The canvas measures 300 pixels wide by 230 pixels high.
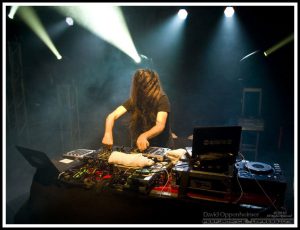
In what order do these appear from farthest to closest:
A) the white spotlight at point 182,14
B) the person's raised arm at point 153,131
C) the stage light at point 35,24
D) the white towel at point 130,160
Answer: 1. the white spotlight at point 182,14
2. the stage light at point 35,24
3. the person's raised arm at point 153,131
4. the white towel at point 130,160

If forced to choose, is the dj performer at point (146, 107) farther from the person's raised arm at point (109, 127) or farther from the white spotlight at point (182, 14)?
the white spotlight at point (182, 14)

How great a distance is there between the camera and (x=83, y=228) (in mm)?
1890

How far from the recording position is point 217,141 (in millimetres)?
1909

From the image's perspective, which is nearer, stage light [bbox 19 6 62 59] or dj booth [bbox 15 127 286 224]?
dj booth [bbox 15 127 286 224]

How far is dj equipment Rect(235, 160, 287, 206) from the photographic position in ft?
5.76

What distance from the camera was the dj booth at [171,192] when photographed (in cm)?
177

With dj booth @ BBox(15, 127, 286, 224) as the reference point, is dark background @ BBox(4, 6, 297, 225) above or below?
above

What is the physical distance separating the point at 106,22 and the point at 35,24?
6.88ft

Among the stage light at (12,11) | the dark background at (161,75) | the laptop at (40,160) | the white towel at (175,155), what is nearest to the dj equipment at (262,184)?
the white towel at (175,155)

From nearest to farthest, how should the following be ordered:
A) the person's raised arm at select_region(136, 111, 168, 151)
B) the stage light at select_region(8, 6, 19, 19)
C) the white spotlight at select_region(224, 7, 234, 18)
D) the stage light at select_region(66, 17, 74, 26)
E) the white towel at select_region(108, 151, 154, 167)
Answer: the white towel at select_region(108, 151, 154, 167)
the person's raised arm at select_region(136, 111, 168, 151)
the stage light at select_region(8, 6, 19, 19)
the white spotlight at select_region(224, 7, 234, 18)
the stage light at select_region(66, 17, 74, 26)

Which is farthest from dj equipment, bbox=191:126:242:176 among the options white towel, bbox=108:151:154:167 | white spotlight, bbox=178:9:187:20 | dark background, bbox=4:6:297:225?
white spotlight, bbox=178:9:187:20

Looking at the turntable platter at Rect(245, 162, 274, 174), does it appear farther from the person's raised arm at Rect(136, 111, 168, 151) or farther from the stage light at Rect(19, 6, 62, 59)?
the stage light at Rect(19, 6, 62, 59)

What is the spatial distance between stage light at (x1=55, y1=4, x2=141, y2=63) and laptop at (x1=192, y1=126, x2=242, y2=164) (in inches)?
205

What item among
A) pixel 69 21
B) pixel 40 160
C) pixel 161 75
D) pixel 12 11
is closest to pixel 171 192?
pixel 40 160
